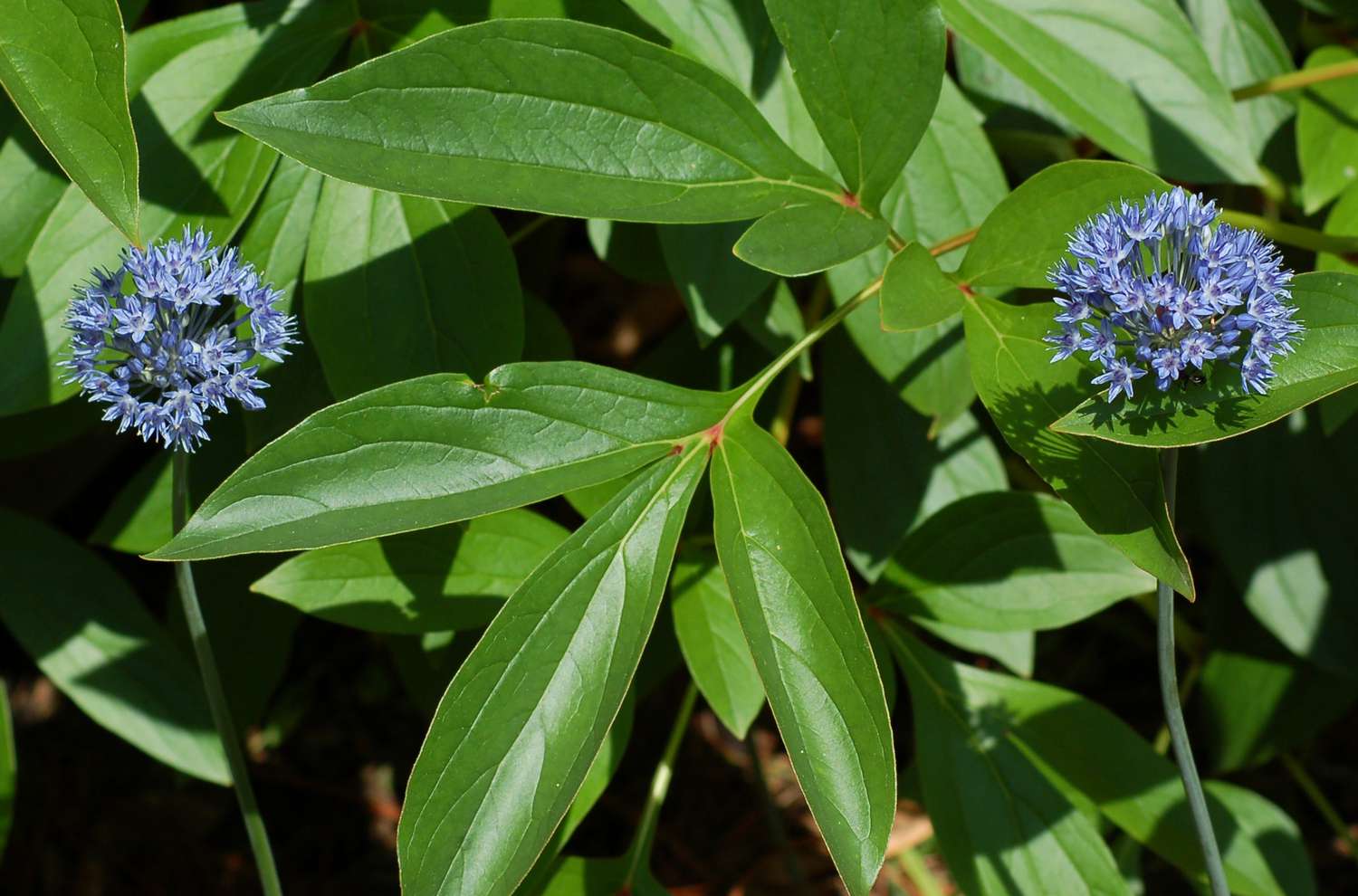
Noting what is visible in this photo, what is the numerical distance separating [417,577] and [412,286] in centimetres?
30

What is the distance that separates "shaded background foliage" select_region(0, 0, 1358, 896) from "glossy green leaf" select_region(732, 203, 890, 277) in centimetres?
14

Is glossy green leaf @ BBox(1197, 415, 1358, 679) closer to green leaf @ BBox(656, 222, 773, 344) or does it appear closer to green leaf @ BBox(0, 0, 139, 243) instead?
green leaf @ BBox(656, 222, 773, 344)

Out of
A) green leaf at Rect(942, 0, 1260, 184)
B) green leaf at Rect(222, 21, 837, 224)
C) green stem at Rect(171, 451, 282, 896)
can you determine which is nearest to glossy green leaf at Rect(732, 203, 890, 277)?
green leaf at Rect(222, 21, 837, 224)

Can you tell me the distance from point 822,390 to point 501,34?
2.88 feet

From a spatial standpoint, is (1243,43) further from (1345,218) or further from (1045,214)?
(1045,214)

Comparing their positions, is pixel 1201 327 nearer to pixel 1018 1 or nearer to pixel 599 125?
pixel 599 125

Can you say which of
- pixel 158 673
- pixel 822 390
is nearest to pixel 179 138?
pixel 158 673

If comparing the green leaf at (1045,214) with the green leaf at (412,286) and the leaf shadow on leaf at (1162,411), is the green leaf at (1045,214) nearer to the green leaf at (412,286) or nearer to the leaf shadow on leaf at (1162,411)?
the leaf shadow on leaf at (1162,411)

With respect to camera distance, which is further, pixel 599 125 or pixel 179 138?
pixel 179 138

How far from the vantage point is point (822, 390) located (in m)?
1.70

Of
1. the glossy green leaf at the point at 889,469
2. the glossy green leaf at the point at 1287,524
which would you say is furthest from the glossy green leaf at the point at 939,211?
the glossy green leaf at the point at 1287,524

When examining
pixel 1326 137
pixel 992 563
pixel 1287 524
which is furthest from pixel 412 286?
pixel 1287 524

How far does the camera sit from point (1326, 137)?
1479 mm

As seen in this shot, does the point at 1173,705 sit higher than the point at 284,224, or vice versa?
the point at 284,224
